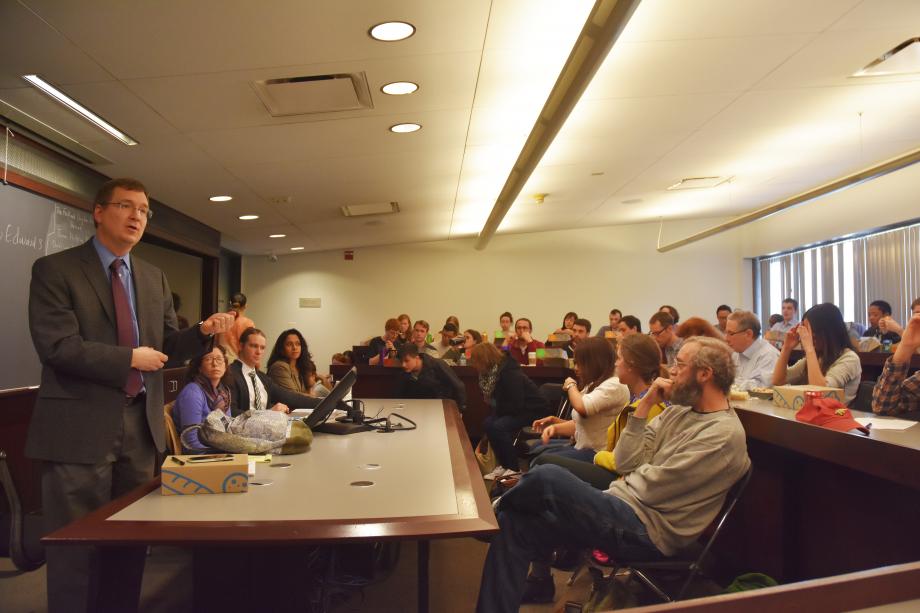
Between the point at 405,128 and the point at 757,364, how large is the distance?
291 centimetres

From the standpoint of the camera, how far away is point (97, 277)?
1.96 meters

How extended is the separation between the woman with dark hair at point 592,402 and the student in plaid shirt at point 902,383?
1.09 meters

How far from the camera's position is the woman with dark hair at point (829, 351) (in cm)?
343

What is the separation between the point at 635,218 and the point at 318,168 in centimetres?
668

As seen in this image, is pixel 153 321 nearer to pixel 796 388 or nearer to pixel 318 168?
pixel 796 388

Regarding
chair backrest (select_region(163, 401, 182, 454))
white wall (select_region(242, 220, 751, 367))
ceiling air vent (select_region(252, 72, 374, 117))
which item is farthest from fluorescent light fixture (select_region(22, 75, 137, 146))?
white wall (select_region(242, 220, 751, 367))

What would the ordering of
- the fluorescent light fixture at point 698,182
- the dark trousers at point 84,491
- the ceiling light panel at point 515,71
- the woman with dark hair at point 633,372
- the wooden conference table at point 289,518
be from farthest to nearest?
the fluorescent light fixture at point 698,182
the ceiling light panel at point 515,71
the woman with dark hair at point 633,372
the dark trousers at point 84,491
the wooden conference table at point 289,518

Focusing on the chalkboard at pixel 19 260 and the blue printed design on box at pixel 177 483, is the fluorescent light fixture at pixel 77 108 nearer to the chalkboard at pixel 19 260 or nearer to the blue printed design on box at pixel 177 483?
the chalkboard at pixel 19 260

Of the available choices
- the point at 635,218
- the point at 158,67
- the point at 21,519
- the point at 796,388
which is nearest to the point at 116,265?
the point at 21,519

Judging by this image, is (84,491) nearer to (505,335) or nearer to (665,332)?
(665,332)

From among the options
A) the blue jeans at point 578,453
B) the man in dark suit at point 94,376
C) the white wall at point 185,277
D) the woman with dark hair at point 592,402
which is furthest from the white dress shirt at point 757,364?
the white wall at point 185,277

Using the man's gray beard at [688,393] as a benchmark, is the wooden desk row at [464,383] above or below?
below

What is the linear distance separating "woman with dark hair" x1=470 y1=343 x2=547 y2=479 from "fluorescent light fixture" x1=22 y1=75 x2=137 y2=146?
2830 mm

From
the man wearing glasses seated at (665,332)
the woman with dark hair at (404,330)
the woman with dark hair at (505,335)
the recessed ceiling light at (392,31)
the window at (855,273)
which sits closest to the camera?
the recessed ceiling light at (392,31)
